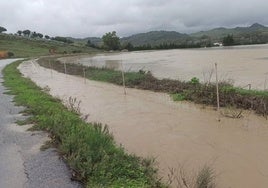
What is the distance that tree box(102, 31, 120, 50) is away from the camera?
137 meters

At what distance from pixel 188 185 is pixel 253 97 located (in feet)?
24.0

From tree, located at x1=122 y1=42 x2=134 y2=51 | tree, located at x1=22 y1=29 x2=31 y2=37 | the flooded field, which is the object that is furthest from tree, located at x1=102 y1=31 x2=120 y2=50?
the flooded field

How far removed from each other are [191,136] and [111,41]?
129 meters

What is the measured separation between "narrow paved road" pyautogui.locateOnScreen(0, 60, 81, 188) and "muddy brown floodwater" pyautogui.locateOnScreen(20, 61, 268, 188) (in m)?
1.81

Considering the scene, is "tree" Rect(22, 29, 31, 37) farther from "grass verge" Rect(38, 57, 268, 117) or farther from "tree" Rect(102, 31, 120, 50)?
"grass verge" Rect(38, 57, 268, 117)

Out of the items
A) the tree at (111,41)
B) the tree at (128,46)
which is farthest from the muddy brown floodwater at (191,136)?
the tree at (111,41)

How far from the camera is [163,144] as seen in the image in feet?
29.0

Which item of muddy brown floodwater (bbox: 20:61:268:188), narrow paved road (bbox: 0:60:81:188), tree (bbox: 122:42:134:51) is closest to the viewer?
narrow paved road (bbox: 0:60:81:188)

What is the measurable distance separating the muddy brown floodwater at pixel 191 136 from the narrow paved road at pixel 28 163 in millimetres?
1807

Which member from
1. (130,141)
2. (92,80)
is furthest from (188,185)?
(92,80)

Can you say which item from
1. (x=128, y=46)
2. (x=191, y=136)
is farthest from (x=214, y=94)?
(x=128, y=46)

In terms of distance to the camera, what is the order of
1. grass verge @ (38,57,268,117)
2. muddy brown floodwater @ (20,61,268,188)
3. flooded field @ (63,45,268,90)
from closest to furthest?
1. muddy brown floodwater @ (20,61,268,188)
2. grass verge @ (38,57,268,117)
3. flooded field @ (63,45,268,90)

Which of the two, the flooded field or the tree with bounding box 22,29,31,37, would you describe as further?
the tree with bounding box 22,29,31,37

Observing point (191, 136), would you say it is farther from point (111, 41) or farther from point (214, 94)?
point (111, 41)
